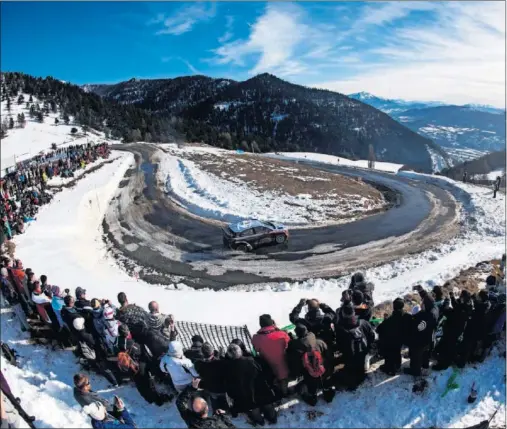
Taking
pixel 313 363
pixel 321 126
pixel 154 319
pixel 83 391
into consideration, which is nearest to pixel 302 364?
pixel 313 363

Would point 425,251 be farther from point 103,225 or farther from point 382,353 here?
point 103,225

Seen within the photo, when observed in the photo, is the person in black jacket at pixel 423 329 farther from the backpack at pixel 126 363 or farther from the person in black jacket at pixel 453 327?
the backpack at pixel 126 363

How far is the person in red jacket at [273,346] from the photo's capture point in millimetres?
6168

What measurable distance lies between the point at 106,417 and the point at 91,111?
11052cm

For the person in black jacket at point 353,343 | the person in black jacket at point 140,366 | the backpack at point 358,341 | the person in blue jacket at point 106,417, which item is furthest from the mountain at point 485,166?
the person in blue jacket at point 106,417

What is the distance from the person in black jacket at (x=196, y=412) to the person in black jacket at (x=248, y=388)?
49 cm

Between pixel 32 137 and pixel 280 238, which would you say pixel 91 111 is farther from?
pixel 280 238

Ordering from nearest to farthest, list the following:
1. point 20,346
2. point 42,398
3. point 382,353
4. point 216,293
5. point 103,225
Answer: point 42,398 < point 382,353 < point 20,346 < point 216,293 < point 103,225

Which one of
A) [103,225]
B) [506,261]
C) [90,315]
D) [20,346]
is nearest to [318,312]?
[90,315]

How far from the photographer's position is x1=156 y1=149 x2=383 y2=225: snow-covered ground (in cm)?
2328

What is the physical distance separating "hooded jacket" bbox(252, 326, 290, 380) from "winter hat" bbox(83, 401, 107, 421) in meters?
2.61

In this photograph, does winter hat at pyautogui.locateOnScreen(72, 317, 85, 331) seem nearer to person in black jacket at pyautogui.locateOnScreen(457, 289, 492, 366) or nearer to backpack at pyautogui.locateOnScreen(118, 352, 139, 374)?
backpack at pyautogui.locateOnScreen(118, 352, 139, 374)

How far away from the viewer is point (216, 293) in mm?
12875

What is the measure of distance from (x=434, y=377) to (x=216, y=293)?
761 cm
